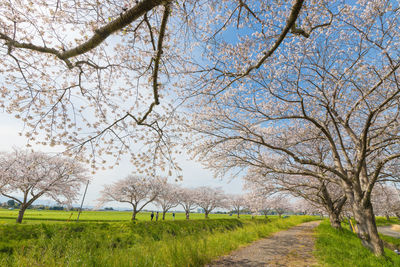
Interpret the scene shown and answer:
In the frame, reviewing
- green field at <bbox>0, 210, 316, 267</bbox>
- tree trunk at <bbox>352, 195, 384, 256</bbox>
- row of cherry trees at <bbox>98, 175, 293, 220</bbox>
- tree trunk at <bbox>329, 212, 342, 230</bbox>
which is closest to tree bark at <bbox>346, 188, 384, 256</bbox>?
tree trunk at <bbox>352, 195, 384, 256</bbox>

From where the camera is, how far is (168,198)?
37.8 metres

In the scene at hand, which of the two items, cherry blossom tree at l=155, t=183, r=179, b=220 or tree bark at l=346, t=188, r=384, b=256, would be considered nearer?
tree bark at l=346, t=188, r=384, b=256

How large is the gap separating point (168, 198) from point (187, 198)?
21.0 ft

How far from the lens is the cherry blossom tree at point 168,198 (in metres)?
36.0

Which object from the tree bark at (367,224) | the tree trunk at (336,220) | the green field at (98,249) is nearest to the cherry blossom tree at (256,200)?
the green field at (98,249)

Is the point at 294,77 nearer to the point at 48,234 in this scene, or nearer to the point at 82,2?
the point at 82,2

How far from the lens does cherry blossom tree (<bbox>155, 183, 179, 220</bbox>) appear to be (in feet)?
118

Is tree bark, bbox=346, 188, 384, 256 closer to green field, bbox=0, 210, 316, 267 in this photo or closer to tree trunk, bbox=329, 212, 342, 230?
green field, bbox=0, 210, 316, 267

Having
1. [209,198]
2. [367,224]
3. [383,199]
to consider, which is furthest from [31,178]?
[383,199]

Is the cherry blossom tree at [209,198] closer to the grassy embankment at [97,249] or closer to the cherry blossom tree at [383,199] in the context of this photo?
the cherry blossom tree at [383,199]

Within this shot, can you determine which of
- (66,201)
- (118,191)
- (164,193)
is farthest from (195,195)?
(66,201)

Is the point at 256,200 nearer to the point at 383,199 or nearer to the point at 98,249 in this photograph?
the point at 98,249

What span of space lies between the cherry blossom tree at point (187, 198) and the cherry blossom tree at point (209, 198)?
1155 mm

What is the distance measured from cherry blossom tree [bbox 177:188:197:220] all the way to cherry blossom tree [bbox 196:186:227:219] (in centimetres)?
115
